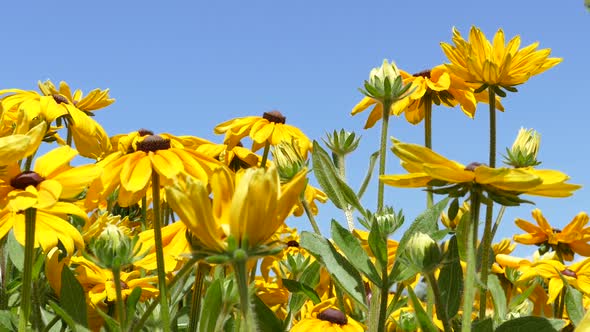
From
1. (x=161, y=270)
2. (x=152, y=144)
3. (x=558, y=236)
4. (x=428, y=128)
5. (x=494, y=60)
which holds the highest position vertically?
(x=494, y=60)

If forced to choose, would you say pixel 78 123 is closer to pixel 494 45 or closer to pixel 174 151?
pixel 174 151

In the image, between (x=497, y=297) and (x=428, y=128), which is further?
(x=428, y=128)

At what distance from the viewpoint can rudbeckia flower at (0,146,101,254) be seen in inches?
54.0

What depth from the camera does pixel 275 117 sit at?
2318 mm

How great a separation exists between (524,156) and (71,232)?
1.16m

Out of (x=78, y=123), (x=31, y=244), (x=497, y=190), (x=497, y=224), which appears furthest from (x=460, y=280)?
(x=78, y=123)

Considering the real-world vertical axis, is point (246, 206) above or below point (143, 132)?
below

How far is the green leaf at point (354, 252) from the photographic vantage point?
1.36m

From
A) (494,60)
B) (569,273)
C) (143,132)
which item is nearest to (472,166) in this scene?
(494,60)

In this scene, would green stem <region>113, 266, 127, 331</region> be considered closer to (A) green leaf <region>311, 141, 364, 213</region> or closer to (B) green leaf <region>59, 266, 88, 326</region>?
(B) green leaf <region>59, 266, 88, 326</region>

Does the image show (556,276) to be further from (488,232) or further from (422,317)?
(422,317)

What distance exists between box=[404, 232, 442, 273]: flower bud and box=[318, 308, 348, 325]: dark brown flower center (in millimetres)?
443

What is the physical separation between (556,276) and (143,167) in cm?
117

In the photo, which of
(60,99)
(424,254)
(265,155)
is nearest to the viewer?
(424,254)
